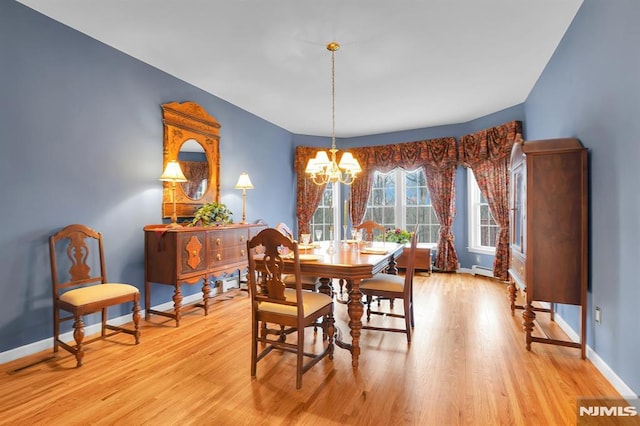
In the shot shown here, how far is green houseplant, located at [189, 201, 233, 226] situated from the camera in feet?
12.1

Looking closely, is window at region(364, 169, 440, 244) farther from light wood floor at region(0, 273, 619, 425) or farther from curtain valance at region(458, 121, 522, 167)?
light wood floor at region(0, 273, 619, 425)

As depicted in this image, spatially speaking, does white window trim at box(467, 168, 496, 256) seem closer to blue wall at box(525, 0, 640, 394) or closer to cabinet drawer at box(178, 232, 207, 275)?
blue wall at box(525, 0, 640, 394)

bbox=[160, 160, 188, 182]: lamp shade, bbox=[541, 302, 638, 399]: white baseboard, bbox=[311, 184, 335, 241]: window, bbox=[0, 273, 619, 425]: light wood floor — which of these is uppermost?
bbox=[160, 160, 188, 182]: lamp shade

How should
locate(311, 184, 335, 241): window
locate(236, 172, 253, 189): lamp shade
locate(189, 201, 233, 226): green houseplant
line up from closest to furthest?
1. locate(189, 201, 233, 226): green houseplant
2. locate(236, 172, 253, 189): lamp shade
3. locate(311, 184, 335, 241): window

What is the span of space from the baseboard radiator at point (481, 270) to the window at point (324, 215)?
280cm

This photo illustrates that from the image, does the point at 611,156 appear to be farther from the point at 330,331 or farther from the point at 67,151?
the point at 67,151

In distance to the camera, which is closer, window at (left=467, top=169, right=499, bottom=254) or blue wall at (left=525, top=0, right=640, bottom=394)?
blue wall at (left=525, top=0, right=640, bottom=394)

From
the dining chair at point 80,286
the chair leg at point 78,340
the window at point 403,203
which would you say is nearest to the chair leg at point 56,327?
the dining chair at point 80,286

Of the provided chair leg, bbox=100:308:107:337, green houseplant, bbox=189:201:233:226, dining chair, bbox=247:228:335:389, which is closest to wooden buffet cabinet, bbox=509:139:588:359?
dining chair, bbox=247:228:335:389

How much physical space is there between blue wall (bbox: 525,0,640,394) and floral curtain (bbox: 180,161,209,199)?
3.99 metres

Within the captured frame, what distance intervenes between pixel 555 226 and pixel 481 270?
3.22 metres

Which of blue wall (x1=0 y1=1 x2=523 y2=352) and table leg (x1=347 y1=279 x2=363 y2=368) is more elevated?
blue wall (x1=0 y1=1 x2=523 y2=352)

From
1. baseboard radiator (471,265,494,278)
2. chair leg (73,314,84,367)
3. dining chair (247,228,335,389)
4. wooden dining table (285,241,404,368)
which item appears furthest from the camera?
baseboard radiator (471,265,494,278)

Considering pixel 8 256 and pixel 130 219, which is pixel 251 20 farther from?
pixel 8 256
